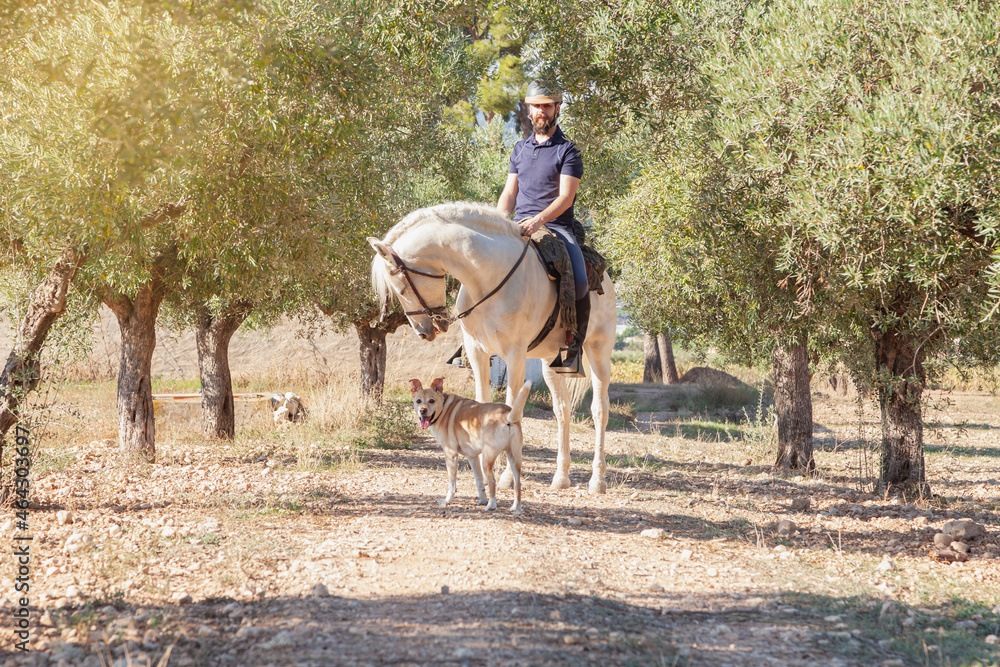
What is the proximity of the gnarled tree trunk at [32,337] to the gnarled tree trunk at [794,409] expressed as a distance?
34.7 ft

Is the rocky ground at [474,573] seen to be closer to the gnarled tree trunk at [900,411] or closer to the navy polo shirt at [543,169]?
the gnarled tree trunk at [900,411]

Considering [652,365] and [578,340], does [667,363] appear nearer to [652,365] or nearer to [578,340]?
[652,365]

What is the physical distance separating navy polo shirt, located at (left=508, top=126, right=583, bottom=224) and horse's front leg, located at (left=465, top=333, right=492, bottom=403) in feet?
5.45

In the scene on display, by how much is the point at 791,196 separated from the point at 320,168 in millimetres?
4868

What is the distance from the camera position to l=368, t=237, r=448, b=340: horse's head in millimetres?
6617

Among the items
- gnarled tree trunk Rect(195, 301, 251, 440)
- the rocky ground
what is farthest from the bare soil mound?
gnarled tree trunk Rect(195, 301, 251, 440)

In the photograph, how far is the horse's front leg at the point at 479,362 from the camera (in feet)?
25.9

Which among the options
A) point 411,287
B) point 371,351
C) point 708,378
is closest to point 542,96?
point 411,287

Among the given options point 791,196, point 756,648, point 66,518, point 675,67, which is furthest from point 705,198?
point 66,518

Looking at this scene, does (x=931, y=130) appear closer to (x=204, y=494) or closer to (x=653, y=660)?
(x=653, y=660)

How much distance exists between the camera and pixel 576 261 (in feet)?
26.6

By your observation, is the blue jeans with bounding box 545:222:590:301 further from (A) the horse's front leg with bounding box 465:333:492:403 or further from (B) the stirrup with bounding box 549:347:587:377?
(A) the horse's front leg with bounding box 465:333:492:403

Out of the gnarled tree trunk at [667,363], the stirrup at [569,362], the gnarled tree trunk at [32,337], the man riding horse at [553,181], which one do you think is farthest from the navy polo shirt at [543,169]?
the gnarled tree trunk at [667,363]

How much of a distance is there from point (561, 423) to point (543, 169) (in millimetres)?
3077
